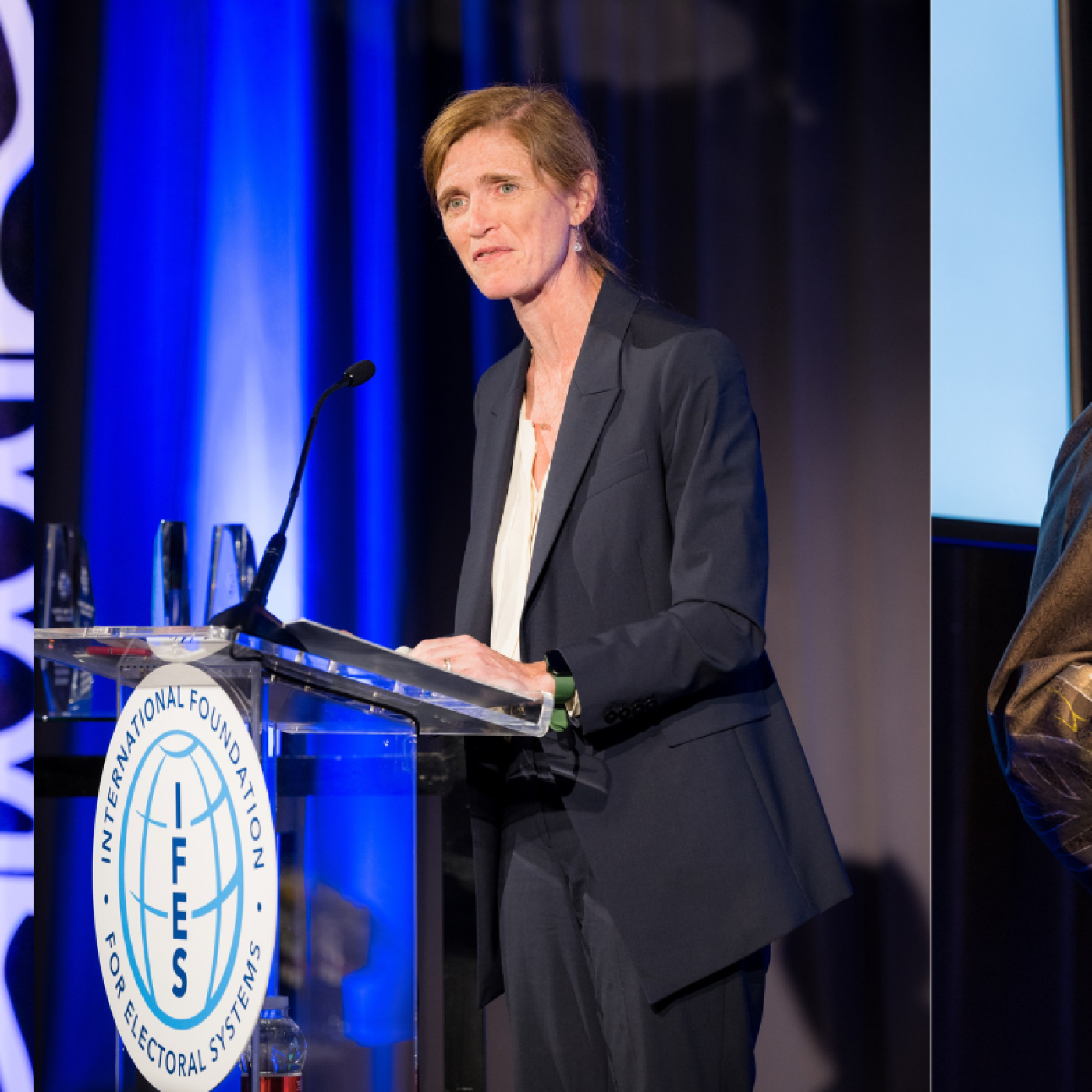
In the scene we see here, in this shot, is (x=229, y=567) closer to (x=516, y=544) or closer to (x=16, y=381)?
(x=16, y=381)

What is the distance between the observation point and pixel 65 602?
269 centimetres

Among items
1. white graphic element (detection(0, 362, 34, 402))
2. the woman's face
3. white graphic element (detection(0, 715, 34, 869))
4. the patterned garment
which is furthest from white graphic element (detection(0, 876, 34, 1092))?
the patterned garment

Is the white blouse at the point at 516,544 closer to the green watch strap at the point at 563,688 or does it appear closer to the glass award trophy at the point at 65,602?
the green watch strap at the point at 563,688

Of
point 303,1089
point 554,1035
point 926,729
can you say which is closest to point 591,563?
point 554,1035

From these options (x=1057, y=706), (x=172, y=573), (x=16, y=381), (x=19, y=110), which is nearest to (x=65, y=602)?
(x=172, y=573)

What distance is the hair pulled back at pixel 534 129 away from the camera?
1847 mm

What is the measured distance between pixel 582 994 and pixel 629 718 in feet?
1.25

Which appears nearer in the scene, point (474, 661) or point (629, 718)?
point (474, 661)

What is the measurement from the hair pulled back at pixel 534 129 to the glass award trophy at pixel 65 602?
1.30 metres

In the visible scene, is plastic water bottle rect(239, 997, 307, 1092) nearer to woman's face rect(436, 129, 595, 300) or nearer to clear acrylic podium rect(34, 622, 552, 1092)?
clear acrylic podium rect(34, 622, 552, 1092)

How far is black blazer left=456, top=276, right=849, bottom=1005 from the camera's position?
1.52 metres

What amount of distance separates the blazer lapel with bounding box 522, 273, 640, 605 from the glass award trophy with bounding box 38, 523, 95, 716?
1383 millimetres

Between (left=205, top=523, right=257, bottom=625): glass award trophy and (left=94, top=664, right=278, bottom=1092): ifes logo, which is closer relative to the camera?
(left=94, top=664, right=278, bottom=1092): ifes logo

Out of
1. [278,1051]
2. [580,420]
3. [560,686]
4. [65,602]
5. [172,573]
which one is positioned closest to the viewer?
[278,1051]
